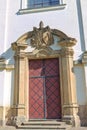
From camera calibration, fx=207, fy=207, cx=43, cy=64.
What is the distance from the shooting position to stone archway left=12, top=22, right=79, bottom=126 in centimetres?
798

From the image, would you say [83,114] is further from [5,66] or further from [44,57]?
[5,66]

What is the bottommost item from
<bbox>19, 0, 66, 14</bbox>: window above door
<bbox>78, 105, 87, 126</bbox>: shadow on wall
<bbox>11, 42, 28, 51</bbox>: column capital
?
<bbox>78, 105, 87, 126</bbox>: shadow on wall

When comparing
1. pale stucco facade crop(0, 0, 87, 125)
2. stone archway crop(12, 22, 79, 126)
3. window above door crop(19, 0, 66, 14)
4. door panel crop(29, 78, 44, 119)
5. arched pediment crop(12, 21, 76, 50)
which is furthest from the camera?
window above door crop(19, 0, 66, 14)

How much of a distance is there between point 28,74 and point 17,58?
0.83 meters

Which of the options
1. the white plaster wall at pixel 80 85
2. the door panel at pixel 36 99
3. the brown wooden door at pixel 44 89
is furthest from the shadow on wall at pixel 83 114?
the door panel at pixel 36 99

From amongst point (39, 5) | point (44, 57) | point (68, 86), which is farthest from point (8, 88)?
point (39, 5)

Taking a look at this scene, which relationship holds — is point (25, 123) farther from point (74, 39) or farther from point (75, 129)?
point (74, 39)

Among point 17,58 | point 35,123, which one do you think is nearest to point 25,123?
point 35,123

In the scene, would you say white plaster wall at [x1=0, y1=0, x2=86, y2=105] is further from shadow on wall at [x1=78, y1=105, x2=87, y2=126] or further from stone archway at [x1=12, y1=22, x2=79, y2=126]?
shadow on wall at [x1=78, y1=105, x2=87, y2=126]

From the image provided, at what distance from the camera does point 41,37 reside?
8.96 meters

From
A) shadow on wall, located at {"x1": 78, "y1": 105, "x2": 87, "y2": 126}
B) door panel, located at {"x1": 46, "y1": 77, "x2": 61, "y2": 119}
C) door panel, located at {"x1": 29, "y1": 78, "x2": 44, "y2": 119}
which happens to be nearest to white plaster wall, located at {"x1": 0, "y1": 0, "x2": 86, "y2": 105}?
door panel, located at {"x1": 29, "y1": 78, "x2": 44, "y2": 119}

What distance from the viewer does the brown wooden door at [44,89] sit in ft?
27.5

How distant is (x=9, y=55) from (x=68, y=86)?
2920mm

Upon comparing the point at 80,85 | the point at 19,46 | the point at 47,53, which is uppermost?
the point at 19,46
